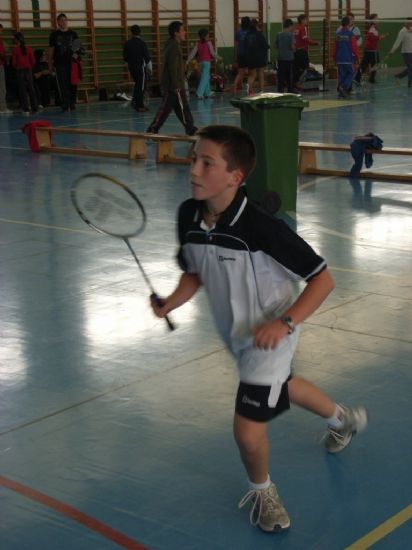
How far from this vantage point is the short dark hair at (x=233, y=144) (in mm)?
3227

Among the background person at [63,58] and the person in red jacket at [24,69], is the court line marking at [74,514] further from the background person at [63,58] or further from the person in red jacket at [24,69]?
the background person at [63,58]

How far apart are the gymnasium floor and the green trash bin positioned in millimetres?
752

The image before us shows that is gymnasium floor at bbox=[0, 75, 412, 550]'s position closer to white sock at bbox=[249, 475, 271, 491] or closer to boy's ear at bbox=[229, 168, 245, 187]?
white sock at bbox=[249, 475, 271, 491]

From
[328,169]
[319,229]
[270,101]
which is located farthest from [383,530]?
[328,169]

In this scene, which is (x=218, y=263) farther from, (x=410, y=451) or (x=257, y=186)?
(x=257, y=186)

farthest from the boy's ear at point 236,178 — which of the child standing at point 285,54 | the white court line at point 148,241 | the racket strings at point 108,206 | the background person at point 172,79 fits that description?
the child standing at point 285,54

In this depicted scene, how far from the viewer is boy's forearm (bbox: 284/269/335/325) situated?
314 cm

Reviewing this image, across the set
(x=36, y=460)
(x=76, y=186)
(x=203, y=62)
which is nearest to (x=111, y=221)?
(x=76, y=186)

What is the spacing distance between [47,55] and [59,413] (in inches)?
833

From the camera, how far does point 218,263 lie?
3.30 m

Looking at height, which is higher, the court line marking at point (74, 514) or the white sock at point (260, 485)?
the white sock at point (260, 485)

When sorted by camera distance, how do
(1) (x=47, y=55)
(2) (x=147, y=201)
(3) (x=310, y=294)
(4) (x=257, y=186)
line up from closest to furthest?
(3) (x=310, y=294)
(4) (x=257, y=186)
(2) (x=147, y=201)
(1) (x=47, y=55)

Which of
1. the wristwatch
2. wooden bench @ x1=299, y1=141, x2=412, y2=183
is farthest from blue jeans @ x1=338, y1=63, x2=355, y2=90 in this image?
the wristwatch

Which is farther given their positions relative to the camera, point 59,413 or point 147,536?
point 59,413
